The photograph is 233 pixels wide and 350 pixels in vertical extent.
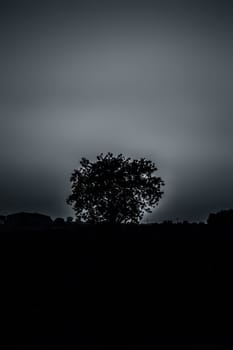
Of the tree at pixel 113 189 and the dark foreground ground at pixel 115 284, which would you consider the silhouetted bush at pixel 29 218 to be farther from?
the dark foreground ground at pixel 115 284

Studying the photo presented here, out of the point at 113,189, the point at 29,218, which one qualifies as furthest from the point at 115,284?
the point at 29,218

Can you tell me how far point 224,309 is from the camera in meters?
15.1

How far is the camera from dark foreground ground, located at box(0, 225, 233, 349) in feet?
47.8

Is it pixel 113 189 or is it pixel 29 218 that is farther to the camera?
pixel 29 218

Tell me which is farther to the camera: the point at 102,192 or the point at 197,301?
the point at 102,192

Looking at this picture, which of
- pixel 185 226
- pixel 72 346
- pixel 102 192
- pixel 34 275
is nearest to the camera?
pixel 72 346

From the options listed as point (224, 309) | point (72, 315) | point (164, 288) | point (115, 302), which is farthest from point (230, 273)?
point (72, 315)

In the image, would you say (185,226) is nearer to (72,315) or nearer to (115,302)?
(115,302)

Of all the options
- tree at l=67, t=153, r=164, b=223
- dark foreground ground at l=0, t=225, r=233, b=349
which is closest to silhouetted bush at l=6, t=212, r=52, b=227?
tree at l=67, t=153, r=164, b=223

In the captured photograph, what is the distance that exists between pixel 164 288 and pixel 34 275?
5.92 meters

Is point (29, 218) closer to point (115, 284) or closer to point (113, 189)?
point (113, 189)

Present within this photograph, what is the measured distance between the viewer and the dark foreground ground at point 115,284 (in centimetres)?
1455

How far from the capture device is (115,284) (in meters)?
15.7

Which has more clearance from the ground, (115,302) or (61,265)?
(61,265)
